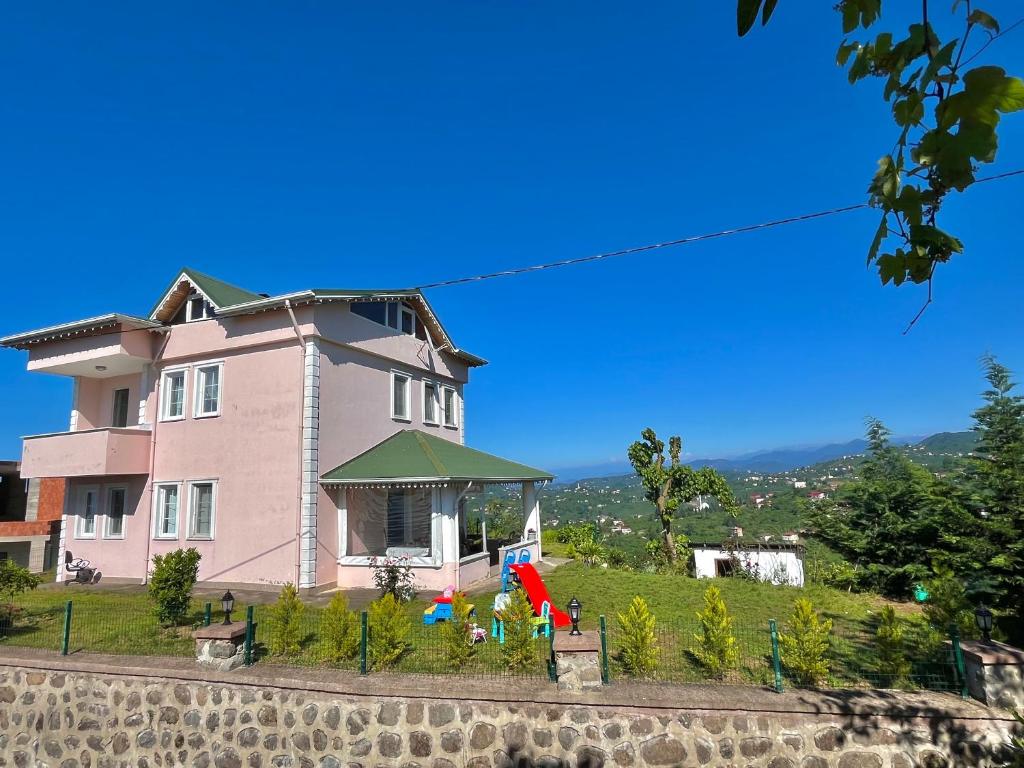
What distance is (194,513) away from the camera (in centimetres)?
1545

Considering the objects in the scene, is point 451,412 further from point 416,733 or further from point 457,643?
point 416,733

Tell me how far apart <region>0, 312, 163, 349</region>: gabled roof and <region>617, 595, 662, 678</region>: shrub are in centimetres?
1570

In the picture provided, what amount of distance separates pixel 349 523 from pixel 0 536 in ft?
51.5

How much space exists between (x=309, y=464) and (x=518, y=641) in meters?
8.85

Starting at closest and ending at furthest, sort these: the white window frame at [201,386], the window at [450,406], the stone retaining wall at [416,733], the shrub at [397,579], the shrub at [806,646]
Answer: the stone retaining wall at [416,733] < the shrub at [806,646] < the shrub at [397,579] < the white window frame at [201,386] < the window at [450,406]

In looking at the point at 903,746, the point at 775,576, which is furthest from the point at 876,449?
the point at 903,746

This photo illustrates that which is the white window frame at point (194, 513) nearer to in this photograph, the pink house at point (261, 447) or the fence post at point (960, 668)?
the pink house at point (261, 447)

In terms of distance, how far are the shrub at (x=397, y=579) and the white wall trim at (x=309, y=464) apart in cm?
182

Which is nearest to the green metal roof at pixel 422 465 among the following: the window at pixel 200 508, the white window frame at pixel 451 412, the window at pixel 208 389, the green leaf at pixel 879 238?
the white window frame at pixel 451 412

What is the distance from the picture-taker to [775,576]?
15.8 metres

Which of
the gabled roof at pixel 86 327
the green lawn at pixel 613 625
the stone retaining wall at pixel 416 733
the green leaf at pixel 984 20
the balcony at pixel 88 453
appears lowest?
the stone retaining wall at pixel 416 733

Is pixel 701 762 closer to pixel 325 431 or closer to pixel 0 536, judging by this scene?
pixel 325 431

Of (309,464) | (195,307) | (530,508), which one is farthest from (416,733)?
(195,307)

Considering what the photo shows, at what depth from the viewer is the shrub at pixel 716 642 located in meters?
6.91
